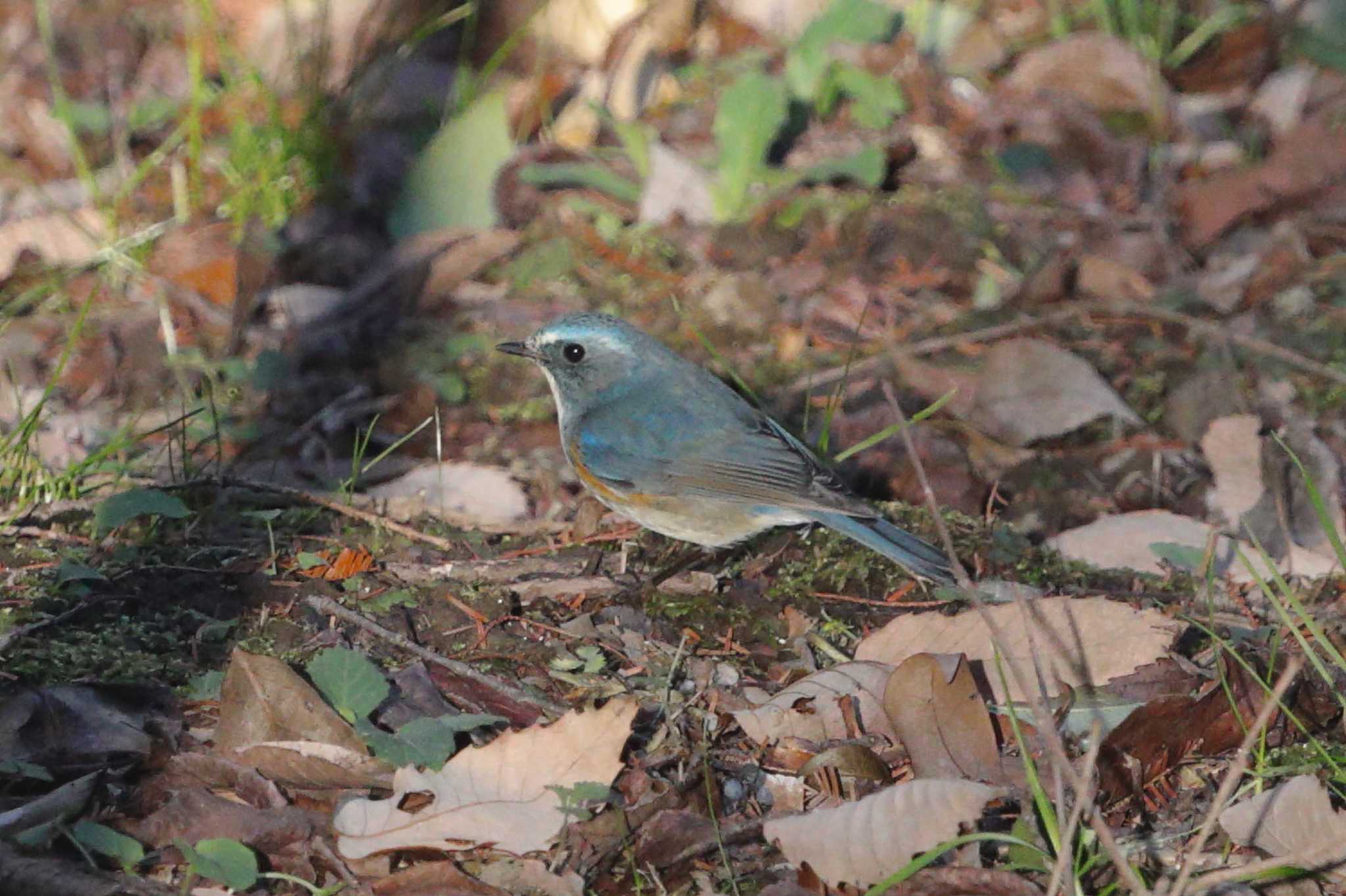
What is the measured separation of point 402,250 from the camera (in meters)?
→ 6.44

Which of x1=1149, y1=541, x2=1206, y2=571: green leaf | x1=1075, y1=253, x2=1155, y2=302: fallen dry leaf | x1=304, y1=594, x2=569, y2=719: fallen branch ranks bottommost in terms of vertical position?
x1=1149, y1=541, x2=1206, y2=571: green leaf

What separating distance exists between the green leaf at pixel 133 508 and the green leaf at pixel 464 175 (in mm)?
2925

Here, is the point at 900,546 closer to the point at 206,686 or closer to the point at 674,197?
the point at 206,686

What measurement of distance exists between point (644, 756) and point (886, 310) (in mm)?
3257

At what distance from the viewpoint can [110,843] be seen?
9.36ft

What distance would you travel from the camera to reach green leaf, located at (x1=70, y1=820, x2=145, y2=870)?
2834mm

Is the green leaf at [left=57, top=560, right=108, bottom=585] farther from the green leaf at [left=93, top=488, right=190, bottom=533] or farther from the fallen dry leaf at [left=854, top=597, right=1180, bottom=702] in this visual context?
the fallen dry leaf at [left=854, top=597, right=1180, bottom=702]

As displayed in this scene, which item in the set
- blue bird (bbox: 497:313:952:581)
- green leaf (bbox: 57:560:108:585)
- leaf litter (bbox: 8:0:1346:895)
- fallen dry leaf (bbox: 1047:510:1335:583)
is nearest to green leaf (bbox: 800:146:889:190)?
leaf litter (bbox: 8:0:1346:895)

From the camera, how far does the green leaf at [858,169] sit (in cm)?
656

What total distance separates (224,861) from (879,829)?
1.30m

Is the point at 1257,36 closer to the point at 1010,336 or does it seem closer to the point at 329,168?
the point at 1010,336

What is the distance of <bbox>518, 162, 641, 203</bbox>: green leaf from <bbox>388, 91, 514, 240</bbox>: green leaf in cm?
17

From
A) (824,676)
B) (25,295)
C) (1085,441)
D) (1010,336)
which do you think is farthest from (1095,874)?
(25,295)

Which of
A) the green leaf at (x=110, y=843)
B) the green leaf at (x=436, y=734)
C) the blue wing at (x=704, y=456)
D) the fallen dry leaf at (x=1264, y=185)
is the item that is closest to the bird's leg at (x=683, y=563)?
the blue wing at (x=704, y=456)
